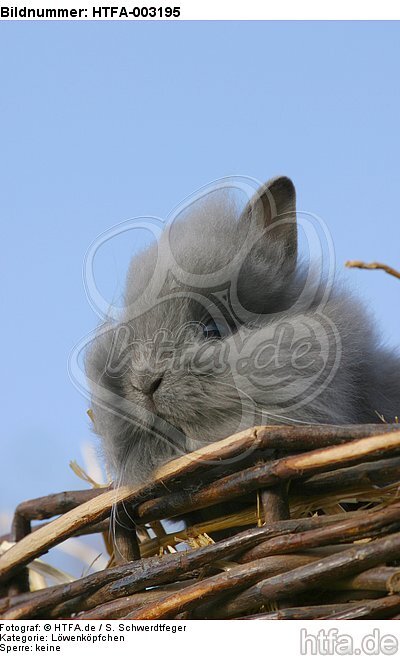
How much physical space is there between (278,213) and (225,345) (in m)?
0.29

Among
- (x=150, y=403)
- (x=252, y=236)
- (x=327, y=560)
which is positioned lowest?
(x=327, y=560)

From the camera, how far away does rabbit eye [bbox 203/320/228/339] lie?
4.14ft

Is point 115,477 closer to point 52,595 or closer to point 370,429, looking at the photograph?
point 52,595

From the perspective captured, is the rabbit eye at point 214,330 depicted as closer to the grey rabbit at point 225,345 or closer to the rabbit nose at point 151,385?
the grey rabbit at point 225,345

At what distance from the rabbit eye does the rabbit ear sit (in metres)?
0.20

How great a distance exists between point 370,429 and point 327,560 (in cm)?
17

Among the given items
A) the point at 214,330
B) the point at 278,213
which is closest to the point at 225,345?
the point at 214,330

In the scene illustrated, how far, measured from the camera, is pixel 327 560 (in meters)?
0.99

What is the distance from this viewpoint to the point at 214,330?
49.9 inches

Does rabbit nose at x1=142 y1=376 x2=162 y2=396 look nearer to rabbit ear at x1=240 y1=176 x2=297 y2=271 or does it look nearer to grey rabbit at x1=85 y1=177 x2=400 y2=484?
grey rabbit at x1=85 y1=177 x2=400 y2=484
